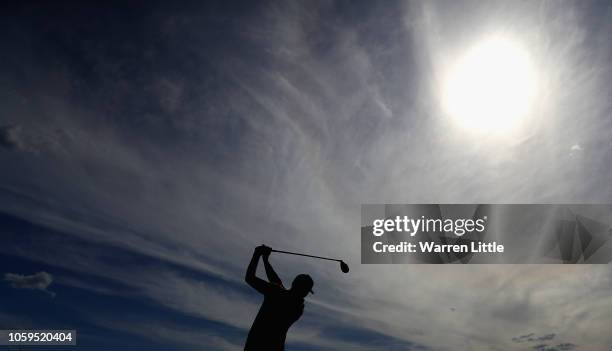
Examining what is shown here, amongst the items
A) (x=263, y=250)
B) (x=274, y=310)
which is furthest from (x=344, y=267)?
(x=274, y=310)

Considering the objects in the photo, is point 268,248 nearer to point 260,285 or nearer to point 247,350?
point 260,285

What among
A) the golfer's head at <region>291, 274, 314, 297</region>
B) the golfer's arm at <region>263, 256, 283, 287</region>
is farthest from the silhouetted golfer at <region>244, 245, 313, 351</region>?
the golfer's arm at <region>263, 256, 283, 287</region>

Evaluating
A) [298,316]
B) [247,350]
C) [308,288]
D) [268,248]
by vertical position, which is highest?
[268,248]

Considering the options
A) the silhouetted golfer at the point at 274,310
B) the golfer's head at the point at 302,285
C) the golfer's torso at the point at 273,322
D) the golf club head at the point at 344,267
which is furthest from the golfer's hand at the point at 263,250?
the golf club head at the point at 344,267

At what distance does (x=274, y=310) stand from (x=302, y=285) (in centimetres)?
63

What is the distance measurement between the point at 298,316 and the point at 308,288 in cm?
52

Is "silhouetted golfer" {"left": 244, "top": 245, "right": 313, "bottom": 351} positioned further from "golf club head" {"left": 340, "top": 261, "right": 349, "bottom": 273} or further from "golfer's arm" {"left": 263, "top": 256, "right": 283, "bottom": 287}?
"golf club head" {"left": 340, "top": 261, "right": 349, "bottom": 273}

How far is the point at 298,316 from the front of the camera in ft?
22.7

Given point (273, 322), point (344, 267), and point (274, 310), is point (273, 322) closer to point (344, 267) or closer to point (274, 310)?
point (274, 310)

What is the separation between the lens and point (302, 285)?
685 cm

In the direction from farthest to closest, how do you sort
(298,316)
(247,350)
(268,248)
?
1. (268,248)
2. (298,316)
3. (247,350)

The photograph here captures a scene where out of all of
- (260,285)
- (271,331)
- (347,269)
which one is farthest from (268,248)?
(347,269)

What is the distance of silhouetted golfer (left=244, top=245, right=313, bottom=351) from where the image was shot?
6.45m

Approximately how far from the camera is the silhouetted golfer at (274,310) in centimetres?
645
